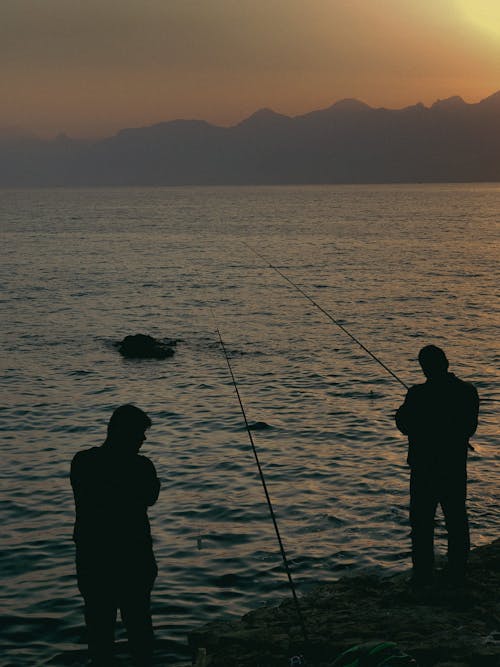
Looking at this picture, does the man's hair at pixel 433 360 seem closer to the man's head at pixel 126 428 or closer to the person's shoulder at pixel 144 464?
the person's shoulder at pixel 144 464

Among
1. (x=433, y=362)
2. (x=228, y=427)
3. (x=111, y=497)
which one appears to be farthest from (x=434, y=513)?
(x=228, y=427)

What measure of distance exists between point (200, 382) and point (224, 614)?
39.6 ft

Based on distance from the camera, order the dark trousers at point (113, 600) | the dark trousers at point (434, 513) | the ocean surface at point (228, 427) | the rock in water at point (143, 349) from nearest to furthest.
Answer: the dark trousers at point (113, 600) → the dark trousers at point (434, 513) → the ocean surface at point (228, 427) → the rock in water at point (143, 349)

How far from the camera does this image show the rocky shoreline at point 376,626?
688 cm

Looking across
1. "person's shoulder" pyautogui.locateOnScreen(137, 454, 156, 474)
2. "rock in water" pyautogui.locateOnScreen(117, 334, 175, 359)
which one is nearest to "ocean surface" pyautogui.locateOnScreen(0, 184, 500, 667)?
"rock in water" pyautogui.locateOnScreen(117, 334, 175, 359)

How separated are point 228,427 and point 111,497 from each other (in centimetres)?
1095

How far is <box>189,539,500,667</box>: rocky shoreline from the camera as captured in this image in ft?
22.6

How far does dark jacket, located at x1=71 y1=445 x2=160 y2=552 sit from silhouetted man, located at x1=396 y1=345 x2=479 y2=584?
9.57 ft

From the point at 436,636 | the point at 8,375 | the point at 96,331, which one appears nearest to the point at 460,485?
the point at 436,636

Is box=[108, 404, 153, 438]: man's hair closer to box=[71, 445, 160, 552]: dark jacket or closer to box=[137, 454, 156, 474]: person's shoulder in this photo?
box=[71, 445, 160, 552]: dark jacket

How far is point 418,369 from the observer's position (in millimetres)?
22031

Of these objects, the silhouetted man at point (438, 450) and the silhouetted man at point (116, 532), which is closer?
the silhouetted man at point (116, 532)

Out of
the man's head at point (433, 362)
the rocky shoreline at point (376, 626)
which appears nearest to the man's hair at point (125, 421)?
the rocky shoreline at point (376, 626)

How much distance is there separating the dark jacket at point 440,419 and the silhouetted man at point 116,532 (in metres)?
2.83
